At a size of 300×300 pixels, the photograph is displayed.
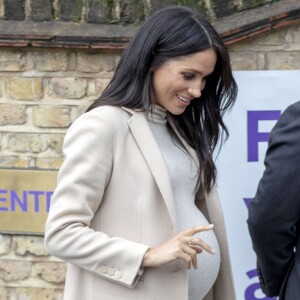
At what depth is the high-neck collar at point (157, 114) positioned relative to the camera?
2528 mm

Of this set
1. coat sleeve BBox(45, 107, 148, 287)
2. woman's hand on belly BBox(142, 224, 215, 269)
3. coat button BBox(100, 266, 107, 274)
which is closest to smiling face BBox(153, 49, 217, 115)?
coat sleeve BBox(45, 107, 148, 287)

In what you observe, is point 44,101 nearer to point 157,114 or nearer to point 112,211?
point 157,114

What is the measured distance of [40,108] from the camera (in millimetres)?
4562

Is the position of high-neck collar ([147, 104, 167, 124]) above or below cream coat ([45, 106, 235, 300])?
above

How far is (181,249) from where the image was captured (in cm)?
226

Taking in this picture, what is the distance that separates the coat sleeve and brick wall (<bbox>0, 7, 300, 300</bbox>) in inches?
85.1

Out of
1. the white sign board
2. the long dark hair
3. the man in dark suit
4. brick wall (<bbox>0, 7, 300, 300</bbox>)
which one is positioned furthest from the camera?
brick wall (<bbox>0, 7, 300, 300</bbox>)

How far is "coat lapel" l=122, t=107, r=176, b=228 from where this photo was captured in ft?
7.80

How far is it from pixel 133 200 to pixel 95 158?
171 millimetres

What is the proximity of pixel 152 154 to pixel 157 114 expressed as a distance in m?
0.20

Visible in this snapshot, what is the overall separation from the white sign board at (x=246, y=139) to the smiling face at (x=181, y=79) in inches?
70.1

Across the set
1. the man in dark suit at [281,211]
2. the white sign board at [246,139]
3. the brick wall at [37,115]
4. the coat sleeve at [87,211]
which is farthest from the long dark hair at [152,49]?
the brick wall at [37,115]

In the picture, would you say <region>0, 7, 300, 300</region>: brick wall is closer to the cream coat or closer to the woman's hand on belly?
the cream coat

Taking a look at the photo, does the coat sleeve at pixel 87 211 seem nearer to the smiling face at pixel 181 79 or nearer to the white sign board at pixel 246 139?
the smiling face at pixel 181 79
